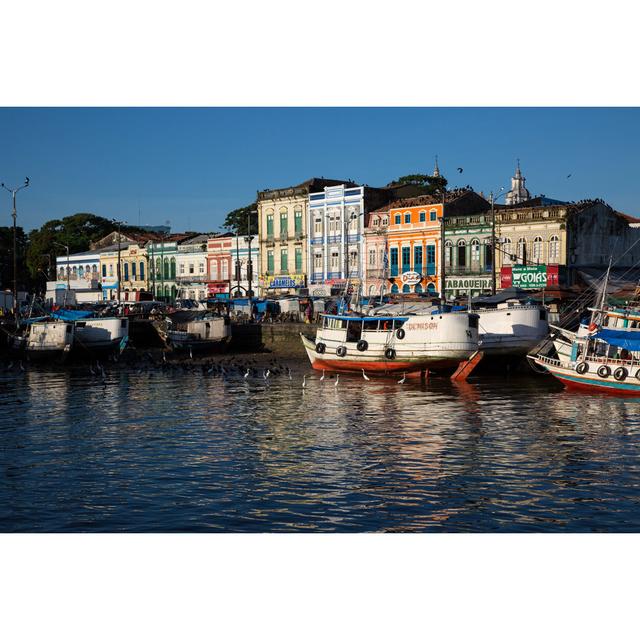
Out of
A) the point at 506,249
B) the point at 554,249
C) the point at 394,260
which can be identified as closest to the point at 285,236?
the point at 394,260

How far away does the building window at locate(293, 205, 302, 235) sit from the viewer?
73.2m

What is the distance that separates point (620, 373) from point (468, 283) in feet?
96.6

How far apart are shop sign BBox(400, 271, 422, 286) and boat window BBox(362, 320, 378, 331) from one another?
2275 cm

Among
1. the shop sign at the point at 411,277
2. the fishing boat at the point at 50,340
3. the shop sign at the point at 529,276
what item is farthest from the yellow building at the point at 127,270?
the shop sign at the point at 529,276

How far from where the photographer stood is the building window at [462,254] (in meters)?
60.5

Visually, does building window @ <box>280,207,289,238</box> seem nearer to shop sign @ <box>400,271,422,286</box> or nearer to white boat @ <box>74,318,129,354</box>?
shop sign @ <box>400,271,422,286</box>

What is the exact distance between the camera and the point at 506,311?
39.1m

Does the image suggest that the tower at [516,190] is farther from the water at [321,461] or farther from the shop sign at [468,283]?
the water at [321,461]

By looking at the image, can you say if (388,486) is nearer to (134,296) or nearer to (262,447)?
(262,447)

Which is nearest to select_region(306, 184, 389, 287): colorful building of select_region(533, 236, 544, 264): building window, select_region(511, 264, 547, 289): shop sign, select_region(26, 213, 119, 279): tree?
select_region(533, 236, 544, 264): building window

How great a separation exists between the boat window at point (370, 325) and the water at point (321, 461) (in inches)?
245

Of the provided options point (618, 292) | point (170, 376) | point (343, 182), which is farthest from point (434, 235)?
point (170, 376)

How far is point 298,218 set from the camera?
7344cm

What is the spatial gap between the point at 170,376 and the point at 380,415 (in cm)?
1743
